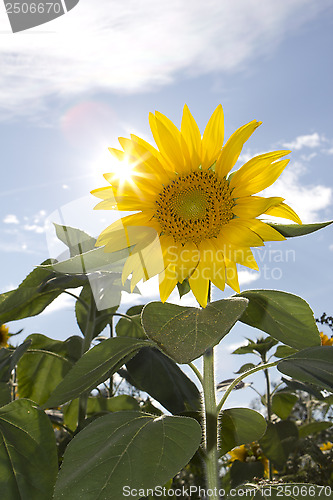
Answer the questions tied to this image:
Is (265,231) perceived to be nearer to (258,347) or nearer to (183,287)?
(183,287)

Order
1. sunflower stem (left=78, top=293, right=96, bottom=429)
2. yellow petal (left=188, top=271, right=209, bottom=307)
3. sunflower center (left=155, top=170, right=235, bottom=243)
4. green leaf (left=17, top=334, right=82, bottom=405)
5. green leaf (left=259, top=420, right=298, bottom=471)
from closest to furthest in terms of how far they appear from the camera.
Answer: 1. yellow petal (left=188, top=271, right=209, bottom=307)
2. sunflower center (left=155, top=170, right=235, bottom=243)
3. sunflower stem (left=78, top=293, right=96, bottom=429)
4. green leaf (left=17, top=334, right=82, bottom=405)
5. green leaf (left=259, top=420, right=298, bottom=471)

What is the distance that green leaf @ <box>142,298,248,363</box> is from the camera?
0.72 m

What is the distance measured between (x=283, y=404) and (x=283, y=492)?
119 centimetres

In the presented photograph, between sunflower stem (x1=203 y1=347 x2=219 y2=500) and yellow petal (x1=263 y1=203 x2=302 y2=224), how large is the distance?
0.29 meters

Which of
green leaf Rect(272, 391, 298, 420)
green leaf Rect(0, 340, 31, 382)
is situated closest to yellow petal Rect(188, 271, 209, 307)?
green leaf Rect(0, 340, 31, 382)

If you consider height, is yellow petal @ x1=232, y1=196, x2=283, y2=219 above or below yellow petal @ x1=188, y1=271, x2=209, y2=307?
above

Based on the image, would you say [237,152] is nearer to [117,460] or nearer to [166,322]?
[166,322]

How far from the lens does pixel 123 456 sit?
0.75 m

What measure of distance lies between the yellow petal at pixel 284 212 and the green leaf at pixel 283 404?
1226 mm

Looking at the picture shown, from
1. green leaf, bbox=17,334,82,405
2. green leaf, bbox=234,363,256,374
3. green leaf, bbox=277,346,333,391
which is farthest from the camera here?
green leaf, bbox=234,363,256,374

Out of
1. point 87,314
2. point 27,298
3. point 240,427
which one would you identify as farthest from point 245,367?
point 27,298

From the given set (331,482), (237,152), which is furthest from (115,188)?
(331,482)

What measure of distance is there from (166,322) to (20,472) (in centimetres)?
38

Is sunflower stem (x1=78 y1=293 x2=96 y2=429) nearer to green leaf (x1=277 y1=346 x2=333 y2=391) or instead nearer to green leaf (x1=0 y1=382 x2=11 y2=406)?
green leaf (x1=0 y1=382 x2=11 y2=406)
